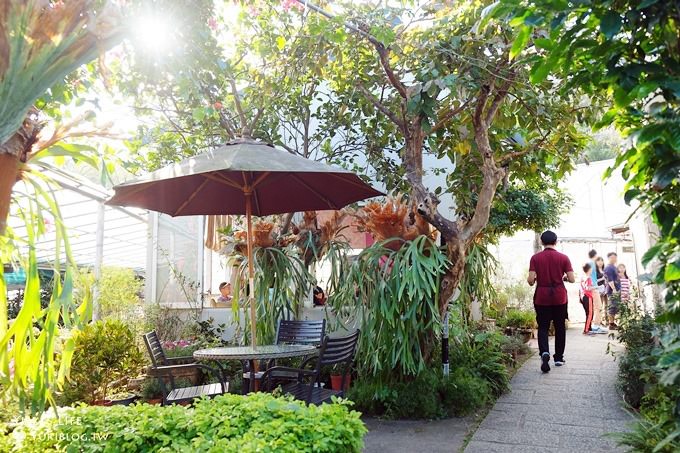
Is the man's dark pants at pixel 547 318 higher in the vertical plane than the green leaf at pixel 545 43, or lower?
lower

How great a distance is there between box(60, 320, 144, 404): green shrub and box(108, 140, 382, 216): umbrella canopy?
4.52 feet

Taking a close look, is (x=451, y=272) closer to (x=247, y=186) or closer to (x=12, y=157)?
(x=247, y=186)

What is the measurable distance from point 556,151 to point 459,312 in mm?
2002

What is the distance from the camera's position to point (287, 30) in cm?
587

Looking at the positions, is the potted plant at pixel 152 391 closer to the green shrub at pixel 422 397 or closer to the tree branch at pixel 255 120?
the green shrub at pixel 422 397

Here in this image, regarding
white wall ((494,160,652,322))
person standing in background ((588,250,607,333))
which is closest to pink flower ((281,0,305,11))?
person standing in background ((588,250,607,333))

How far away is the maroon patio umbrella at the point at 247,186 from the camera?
3611 mm

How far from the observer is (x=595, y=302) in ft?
33.8

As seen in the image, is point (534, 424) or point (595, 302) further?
point (595, 302)

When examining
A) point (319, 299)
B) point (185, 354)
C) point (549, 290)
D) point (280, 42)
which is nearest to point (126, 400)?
point (185, 354)

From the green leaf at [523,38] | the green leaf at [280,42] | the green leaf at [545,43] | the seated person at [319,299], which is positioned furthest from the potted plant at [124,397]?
the green leaf at [545,43]

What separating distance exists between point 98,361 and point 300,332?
6.21ft

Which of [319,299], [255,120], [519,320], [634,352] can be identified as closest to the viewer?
[634,352]

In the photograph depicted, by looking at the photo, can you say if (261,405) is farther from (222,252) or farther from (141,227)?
(141,227)
